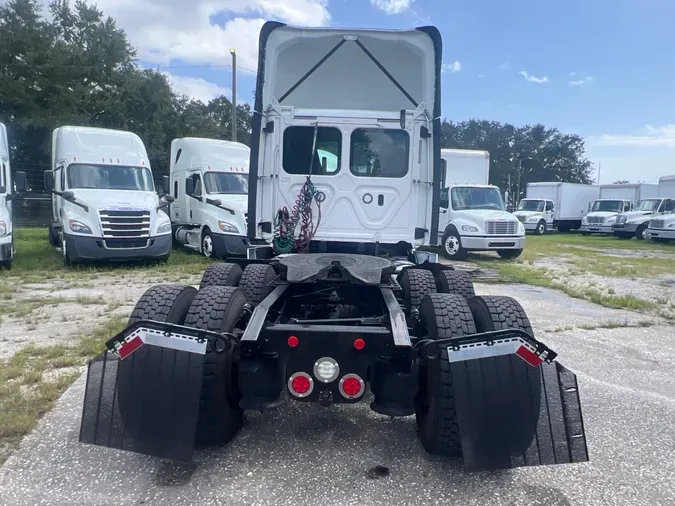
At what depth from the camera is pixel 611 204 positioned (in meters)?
31.7

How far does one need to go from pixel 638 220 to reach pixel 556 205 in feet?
21.3

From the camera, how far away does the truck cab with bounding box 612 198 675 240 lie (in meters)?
26.6

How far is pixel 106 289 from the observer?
31.2 feet

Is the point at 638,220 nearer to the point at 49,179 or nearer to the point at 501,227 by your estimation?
the point at 501,227

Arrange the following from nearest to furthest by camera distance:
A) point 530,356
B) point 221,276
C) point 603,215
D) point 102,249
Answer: point 530,356
point 221,276
point 102,249
point 603,215

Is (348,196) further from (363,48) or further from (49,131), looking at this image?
(49,131)

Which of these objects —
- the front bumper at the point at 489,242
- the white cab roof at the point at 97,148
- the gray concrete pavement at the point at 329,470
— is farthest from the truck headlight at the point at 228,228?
the gray concrete pavement at the point at 329,470

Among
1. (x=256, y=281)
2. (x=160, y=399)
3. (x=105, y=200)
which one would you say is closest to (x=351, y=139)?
(x=256, y=281)

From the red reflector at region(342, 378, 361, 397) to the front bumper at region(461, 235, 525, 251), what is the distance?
12.6m

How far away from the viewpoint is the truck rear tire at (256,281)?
5051mm

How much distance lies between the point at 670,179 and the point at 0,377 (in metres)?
31.5

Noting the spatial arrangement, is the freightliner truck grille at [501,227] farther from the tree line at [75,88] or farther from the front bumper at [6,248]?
the tree line at [75,88]

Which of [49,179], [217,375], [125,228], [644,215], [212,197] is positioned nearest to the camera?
[217,375]

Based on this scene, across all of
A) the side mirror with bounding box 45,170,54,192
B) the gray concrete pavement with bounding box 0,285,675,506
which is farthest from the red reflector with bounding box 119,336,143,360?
the side mirror with bounding box 45,170,54,192
